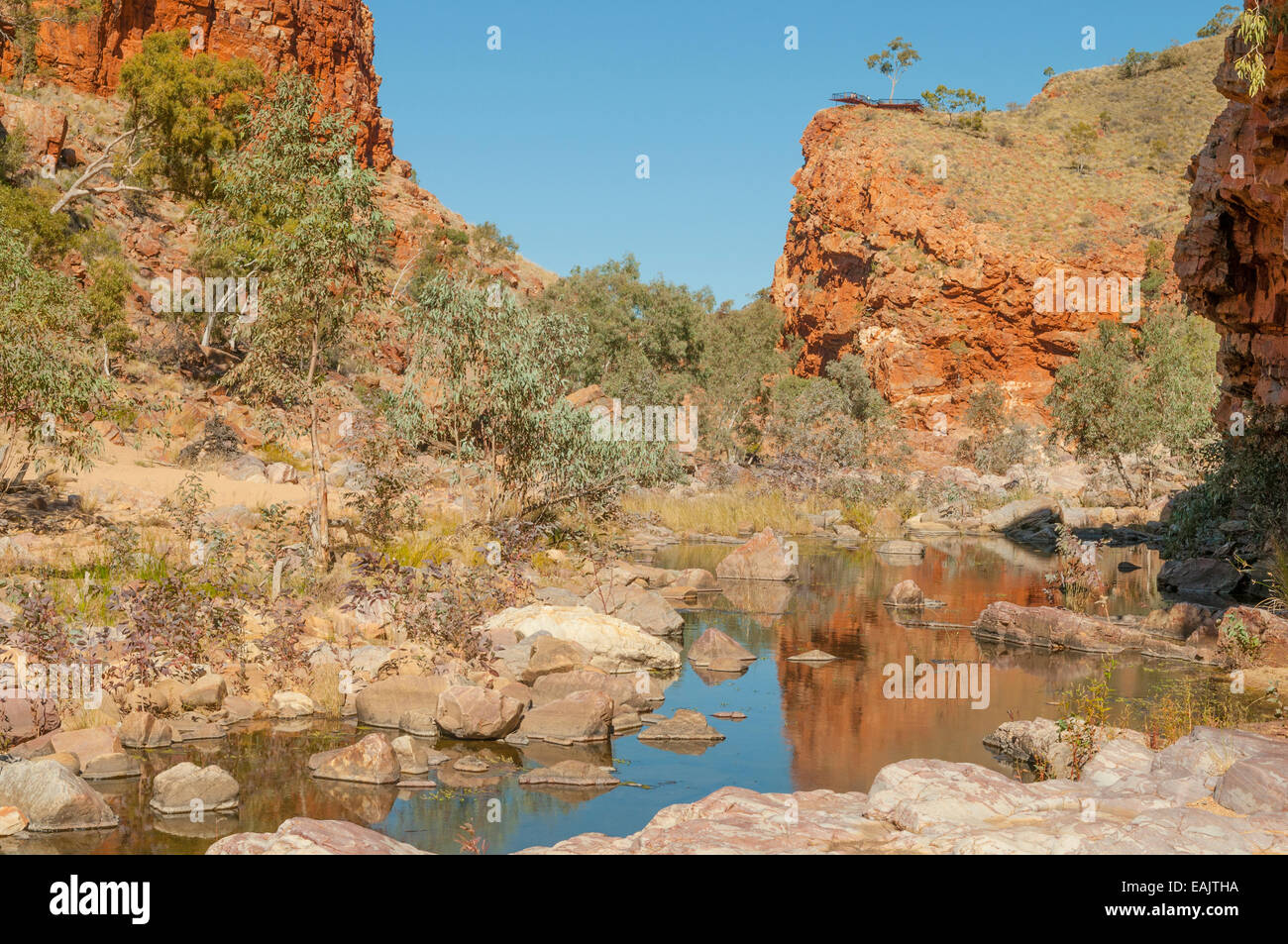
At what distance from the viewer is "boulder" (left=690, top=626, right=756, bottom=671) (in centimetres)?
1465

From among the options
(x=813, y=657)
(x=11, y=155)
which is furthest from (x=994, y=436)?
(x=11, y=155)

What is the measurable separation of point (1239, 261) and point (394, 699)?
1718cm

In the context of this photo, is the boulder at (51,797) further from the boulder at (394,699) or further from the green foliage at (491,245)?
the green foliage at (491,245)

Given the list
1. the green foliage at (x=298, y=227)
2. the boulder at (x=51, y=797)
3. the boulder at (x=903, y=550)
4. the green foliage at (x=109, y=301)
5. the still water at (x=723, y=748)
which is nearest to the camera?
the boulder at (x=51, y=797)

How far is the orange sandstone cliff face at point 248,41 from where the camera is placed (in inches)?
1950

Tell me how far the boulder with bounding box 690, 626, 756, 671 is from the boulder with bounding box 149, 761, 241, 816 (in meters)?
7.21

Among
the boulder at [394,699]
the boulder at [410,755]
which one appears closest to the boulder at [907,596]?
the boulder at [394,699]

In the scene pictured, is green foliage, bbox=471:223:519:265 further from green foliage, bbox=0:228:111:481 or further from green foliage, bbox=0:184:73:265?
green foliage, bbox=0:228:111:481

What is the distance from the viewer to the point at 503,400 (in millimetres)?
18859

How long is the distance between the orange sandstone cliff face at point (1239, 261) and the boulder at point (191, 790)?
15638 millimetres

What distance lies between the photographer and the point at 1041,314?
56344 mm

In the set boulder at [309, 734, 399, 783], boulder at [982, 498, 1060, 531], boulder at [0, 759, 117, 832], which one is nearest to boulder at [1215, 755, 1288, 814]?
boulder at [309, 734, 399, 783]
